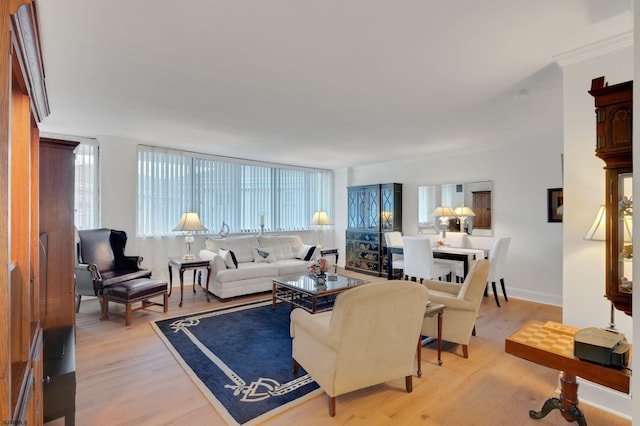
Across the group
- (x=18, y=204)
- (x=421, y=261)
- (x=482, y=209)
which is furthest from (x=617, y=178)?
(x=482, y=209)

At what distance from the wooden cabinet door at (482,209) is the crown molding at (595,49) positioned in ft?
10.3

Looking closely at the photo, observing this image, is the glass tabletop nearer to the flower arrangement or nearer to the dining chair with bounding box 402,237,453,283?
the flower arrangement

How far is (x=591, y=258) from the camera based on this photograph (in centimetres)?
214

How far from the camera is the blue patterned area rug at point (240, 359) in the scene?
6.92ft

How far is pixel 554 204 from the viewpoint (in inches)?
173

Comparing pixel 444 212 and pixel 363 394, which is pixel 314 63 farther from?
pixel 444 212

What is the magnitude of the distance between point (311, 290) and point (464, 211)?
10.8ft

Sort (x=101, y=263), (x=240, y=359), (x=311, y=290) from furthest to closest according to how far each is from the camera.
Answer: (x=101, y=263) → (x=311, y=290) → (x=240, y=359)

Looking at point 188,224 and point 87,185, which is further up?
point 87,185

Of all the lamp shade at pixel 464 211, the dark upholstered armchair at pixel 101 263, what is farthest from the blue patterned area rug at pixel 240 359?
the lamp shade at pixel 464 211

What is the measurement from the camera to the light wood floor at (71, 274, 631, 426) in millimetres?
1963

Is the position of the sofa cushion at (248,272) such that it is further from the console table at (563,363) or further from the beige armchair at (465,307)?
the console table at (563,363)

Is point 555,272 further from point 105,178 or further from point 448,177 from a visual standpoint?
point 105,178

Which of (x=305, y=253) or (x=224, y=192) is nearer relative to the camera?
(x=305, y=253)
